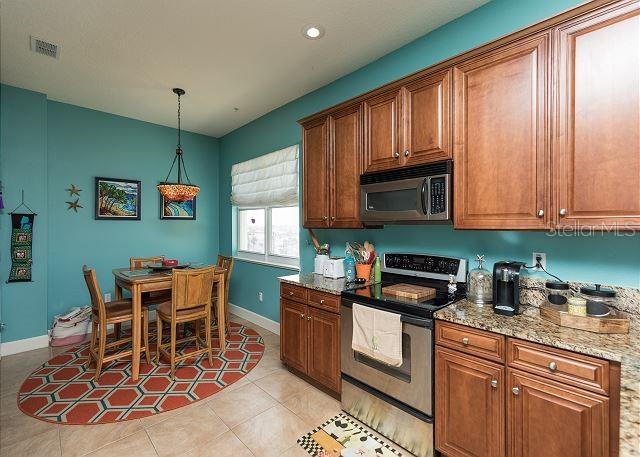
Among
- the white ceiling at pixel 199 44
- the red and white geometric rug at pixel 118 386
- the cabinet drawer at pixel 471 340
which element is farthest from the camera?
the red and white geometric rug at pixel 118 386

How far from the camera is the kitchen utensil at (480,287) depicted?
1.93 metres

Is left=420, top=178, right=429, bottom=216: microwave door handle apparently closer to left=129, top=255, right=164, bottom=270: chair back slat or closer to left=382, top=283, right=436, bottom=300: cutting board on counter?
left=382, top=283, right=436, bottom=300: cutting board on counter

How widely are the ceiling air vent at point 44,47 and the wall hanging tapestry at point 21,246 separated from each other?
70.5 inches

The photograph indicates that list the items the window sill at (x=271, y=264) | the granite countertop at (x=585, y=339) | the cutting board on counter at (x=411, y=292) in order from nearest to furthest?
the granite countertop at (x=585, y=339) < the cutting board on counter at (x=411, y=292) < the window sill at (x=271, y=264)

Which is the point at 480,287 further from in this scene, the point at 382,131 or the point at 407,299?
the point at 382,131

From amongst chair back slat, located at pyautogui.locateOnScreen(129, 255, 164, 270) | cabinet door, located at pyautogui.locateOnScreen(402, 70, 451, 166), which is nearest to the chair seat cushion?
chair back slat, located at pyautogui.locateOnScreen(129, 255, 164, 270)

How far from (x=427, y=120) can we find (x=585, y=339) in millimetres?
1464

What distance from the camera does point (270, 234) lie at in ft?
14.3

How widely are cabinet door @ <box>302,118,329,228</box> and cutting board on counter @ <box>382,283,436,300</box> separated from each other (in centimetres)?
92

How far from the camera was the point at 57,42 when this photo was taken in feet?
8.38

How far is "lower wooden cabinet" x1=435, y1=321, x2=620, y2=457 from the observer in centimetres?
126

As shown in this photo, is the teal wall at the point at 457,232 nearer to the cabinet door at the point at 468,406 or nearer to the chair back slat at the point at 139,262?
the cabinet door at the point at 468,406

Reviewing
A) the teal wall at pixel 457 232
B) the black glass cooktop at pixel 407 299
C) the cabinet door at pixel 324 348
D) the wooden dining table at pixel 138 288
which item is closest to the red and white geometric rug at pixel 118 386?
the wooden dining table at pixel 138 288

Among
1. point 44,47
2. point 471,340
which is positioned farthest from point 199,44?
point 471,340
